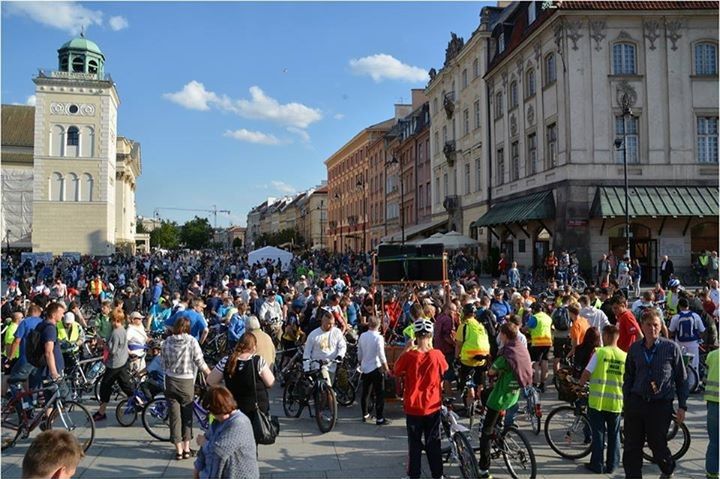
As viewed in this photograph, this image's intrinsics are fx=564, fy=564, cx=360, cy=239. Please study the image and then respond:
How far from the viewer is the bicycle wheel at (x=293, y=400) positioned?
9141 millimetres

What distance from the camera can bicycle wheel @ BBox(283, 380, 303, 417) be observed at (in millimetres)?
9141

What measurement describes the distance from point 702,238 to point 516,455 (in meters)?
24.9

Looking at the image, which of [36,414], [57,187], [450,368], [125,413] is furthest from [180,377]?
[57,187]

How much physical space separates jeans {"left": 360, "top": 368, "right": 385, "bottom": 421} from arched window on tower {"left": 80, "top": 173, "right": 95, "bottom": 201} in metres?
64.0

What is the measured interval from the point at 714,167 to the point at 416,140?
30.0 meters

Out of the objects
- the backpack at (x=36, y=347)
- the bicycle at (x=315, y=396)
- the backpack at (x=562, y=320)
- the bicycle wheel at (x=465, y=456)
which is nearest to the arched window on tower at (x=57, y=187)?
the backpack at (x=36, y=347)

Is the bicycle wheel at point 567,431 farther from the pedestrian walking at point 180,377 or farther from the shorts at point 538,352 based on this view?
the pedestrian walking at point 180,377

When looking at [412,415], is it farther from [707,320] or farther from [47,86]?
[47,86]

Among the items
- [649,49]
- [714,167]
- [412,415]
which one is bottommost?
[412,415]

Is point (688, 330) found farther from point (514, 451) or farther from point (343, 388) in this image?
point (343, 388)

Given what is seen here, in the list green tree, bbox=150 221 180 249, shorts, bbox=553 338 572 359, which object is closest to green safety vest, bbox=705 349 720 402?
shorts, bbox=553 338 572 359

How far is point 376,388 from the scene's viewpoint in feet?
28.6

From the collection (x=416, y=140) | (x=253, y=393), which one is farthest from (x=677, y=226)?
(x=416, y=140)

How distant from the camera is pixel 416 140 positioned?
175 feet
